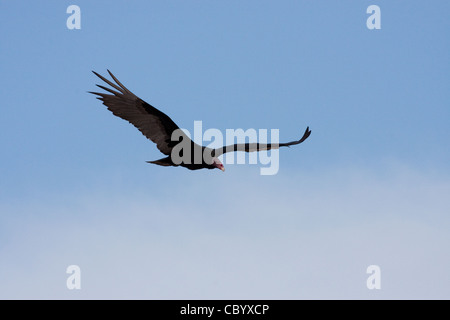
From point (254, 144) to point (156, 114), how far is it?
2.85 m

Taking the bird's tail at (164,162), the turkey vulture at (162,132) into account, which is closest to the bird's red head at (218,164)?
the turkey vulture at (162,132)

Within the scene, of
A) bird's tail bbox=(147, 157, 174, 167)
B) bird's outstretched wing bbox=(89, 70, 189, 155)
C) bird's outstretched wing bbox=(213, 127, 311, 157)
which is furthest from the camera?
bird's outstretched wing bbox=(213, 127, 311, 157)

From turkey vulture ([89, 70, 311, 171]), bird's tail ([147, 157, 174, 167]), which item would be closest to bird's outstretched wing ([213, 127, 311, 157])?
turkey vulture ([89, 70, 311, 171])

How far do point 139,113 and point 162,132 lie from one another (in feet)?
2.45

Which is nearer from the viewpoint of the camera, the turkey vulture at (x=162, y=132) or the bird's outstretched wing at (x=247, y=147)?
the turkey vulture at (x=162, y=132)

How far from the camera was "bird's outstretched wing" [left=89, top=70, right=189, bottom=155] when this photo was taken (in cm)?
1491

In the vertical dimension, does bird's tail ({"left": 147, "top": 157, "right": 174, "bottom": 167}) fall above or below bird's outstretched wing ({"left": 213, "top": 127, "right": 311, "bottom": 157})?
below

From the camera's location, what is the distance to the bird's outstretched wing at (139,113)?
14906 mm

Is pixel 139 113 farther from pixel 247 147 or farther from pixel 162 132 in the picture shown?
pixel 247 147

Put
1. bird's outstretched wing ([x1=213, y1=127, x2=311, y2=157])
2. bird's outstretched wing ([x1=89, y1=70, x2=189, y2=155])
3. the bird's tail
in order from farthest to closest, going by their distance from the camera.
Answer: bird's outstretched wing ([x1=213, y1=127, x2=311, y2=157]) < the bird's tail < bird's outstretched wing ([x1=89, y1=70, x2=189, y2=155])

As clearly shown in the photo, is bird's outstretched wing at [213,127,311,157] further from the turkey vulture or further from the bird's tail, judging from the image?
the bird's tail

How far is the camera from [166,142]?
1568 cm

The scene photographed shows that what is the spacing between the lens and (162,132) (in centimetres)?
1548

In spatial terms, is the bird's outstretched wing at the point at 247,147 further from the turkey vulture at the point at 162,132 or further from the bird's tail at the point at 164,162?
the bird's tail at the point at 164,162
